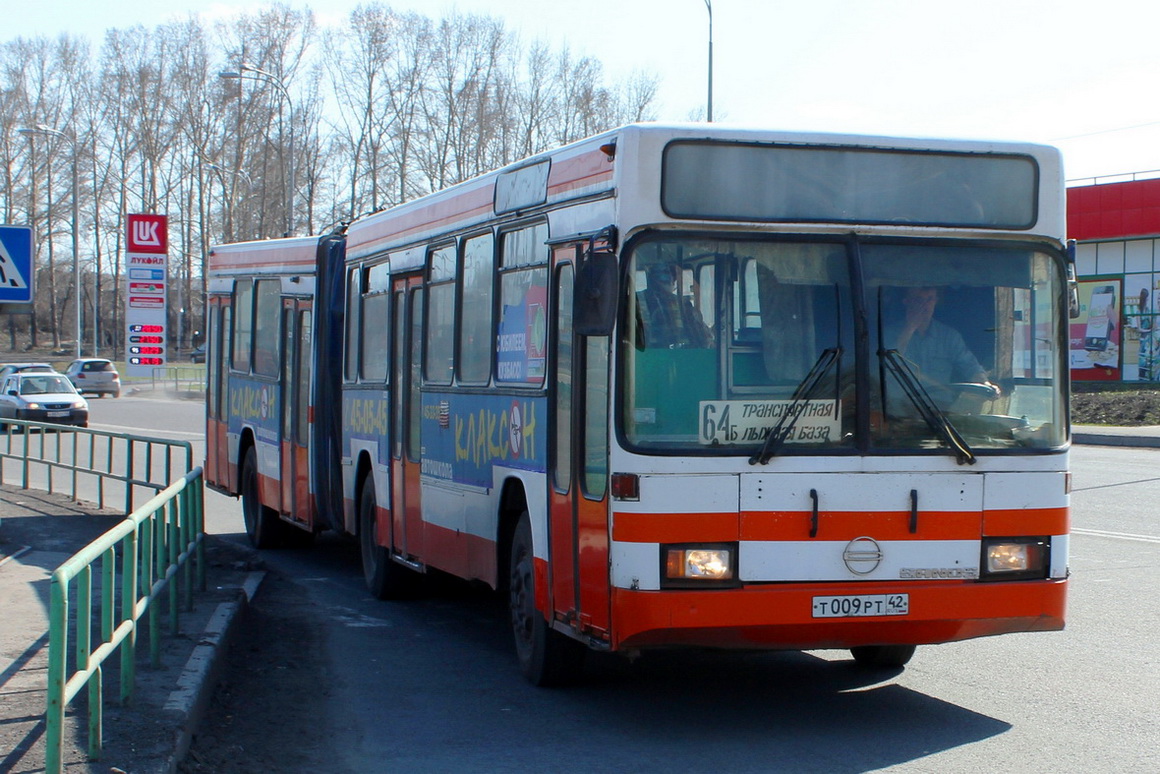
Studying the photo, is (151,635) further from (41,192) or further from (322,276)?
(41,192)

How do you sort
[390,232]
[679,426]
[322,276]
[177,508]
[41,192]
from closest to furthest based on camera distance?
1. [679,426]
2. [177,508]
3. [390,232]
4. [322,276]
5. [41,192]

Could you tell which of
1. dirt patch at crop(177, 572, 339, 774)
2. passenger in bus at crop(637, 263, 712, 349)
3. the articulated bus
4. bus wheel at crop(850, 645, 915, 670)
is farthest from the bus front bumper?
dirt patch at crop(177, 572, 339, 774)

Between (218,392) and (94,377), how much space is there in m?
40.8

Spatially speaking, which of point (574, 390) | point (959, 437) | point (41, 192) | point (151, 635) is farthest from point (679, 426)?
point (41, 192)

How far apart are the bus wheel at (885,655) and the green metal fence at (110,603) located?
380 centimetres

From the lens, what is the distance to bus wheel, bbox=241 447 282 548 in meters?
14.2

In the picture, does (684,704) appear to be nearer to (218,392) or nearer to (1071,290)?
(1071,290)

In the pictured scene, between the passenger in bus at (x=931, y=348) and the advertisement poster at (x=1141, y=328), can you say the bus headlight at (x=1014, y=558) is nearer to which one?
the passenger in bus at (x=931, y=348)

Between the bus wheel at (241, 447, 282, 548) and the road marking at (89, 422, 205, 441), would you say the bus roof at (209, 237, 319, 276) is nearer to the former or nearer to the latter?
the bus wheel at (241, 447, 282, 548)

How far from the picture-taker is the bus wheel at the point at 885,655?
26.2 ft

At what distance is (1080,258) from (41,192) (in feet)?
212

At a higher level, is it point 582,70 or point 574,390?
point 582,70

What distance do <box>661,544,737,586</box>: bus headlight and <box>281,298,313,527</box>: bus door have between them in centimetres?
701

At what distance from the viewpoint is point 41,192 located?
87.2 meters
